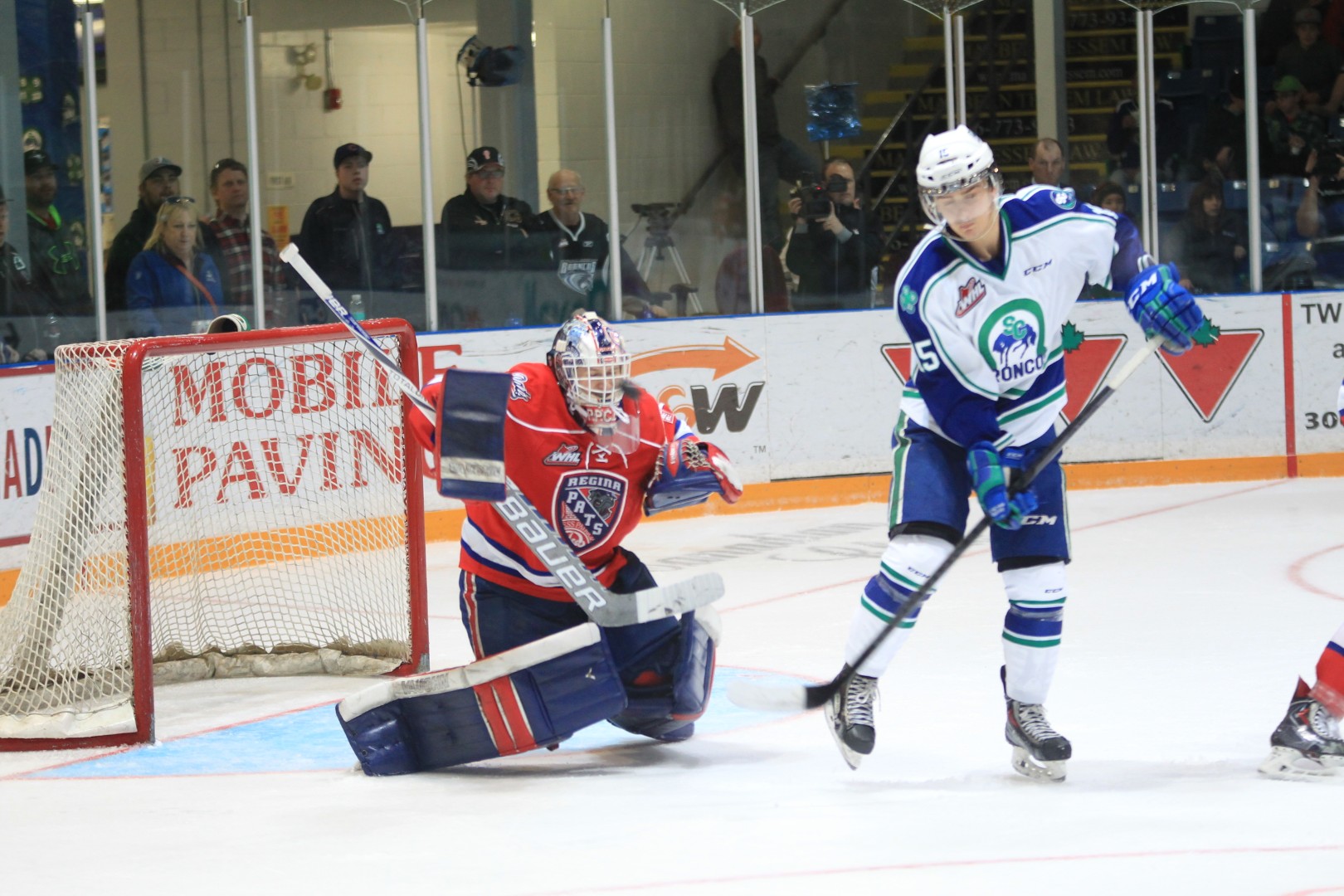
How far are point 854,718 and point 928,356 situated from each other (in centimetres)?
65

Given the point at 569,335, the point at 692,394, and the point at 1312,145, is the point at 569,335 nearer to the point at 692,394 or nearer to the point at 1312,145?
the point at 692,394

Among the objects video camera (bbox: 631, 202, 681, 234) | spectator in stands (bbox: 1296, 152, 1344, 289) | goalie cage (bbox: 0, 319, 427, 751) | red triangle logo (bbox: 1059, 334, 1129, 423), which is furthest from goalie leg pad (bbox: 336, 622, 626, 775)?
spectator in stands (bbox: 1296, 152, 1344, 289)

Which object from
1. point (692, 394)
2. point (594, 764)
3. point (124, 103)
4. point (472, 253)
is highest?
point (124, 103)

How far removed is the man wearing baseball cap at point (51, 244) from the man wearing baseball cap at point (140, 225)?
101 millimetres

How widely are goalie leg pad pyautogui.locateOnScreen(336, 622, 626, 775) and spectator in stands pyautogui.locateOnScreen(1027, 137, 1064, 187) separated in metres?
5.03

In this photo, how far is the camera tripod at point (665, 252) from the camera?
7277mm

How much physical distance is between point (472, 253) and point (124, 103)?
1449 millimetres

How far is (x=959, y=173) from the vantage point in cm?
289

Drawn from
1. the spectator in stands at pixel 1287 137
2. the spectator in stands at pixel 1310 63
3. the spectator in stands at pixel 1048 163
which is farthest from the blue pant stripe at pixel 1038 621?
the spectator in stands at pixel 1310 63

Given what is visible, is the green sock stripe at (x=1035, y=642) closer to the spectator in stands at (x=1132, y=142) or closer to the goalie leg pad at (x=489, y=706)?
the goalie leg pad at (x=489, y=706)

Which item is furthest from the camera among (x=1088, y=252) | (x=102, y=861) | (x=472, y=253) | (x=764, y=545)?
(x=472, y=253)

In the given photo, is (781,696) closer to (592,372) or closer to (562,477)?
(562,477)

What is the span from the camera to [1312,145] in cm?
775

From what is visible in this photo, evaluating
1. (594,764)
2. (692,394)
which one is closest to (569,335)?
(594,764)
